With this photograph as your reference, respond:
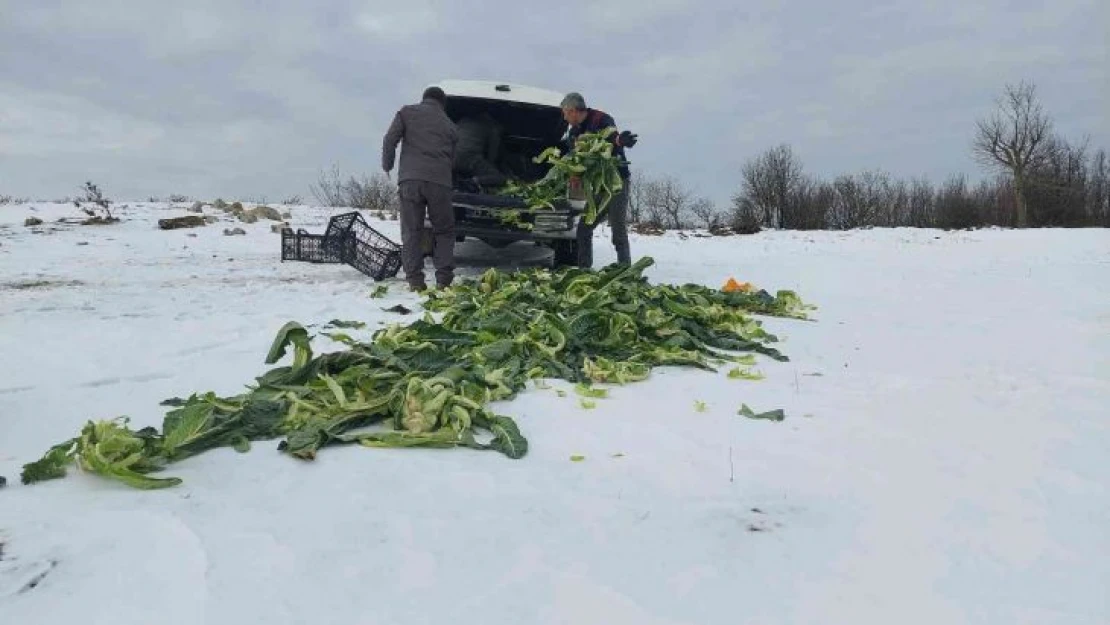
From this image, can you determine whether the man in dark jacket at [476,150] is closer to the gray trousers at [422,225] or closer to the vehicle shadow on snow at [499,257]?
the vehicle shadow on snow at [499,257]

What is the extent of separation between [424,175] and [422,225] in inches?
23.1

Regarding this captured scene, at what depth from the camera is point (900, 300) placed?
26.6 ft

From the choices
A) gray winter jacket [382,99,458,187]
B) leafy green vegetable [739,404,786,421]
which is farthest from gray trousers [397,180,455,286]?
leafy green vegetable [739,404,786,421]

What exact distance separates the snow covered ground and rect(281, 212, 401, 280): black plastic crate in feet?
10.5

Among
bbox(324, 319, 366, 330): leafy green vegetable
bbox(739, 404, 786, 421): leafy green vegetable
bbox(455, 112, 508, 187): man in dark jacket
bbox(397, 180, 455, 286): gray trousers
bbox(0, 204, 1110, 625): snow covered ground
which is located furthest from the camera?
bbox(455, 112, 508, 187): man in dark jacket

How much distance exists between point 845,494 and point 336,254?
302 inches

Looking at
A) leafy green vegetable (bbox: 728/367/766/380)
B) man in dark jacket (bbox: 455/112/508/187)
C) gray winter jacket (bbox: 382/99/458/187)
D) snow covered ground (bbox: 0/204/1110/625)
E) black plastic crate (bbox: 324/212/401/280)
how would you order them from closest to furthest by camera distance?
snow covered ground (bbox: 0/204/1110/625) < leafy green vegetable (bbox: 728/367/766/380) < gray winter jacket (bbox: 382/99/458/187) < black plastic crate (bbox: 324/212/401/280) < man in dark jacket (bbox: 455/112/508/187)

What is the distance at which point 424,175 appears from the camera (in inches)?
288

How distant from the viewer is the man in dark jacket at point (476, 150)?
355 inches

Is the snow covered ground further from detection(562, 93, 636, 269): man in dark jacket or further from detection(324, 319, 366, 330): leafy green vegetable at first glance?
detection(562, 93, 636, 269): man in dark jacket

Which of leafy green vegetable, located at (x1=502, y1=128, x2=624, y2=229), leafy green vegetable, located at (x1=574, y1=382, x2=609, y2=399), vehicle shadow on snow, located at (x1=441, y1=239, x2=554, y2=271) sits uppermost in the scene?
leafy green vegetable, located at (x1=502, y1=128, x2=624, y2=229)

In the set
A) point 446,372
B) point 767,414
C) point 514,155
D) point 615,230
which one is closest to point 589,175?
point 615,230

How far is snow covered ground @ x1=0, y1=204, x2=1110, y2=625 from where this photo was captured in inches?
74.1

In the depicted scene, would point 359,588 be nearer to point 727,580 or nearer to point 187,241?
point 727,580
